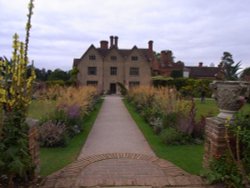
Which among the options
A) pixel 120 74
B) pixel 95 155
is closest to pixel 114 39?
pixel 120 74

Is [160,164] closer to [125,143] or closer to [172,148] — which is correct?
[172,148]

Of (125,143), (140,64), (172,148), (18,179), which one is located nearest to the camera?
(18,179)

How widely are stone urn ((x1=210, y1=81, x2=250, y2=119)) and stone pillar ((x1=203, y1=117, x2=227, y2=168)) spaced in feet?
0.97

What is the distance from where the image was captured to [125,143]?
29.1 ft

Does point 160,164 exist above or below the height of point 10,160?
below

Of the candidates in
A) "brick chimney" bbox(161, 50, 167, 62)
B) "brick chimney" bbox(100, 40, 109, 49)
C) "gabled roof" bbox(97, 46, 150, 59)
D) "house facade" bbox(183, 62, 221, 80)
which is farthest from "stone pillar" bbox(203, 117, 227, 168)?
"brick chimney" bbox(161, 50, 167, 62)

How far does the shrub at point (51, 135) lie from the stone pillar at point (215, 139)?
4.31 meters

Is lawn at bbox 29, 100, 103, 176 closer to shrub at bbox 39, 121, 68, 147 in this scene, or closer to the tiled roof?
shrub at bbox 39, 121, 68, 147

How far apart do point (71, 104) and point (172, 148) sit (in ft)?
14.4

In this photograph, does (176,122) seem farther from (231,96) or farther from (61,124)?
(231,96)

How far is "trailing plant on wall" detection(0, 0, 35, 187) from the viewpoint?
4293 millimetres

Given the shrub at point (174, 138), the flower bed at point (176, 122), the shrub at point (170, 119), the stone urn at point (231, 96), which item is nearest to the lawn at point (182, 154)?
the shrub at point (174, 138)

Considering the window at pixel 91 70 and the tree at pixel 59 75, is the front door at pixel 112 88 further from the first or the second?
the tree at pixel 59 75

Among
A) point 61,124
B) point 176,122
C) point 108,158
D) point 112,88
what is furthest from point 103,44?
point 108,158
